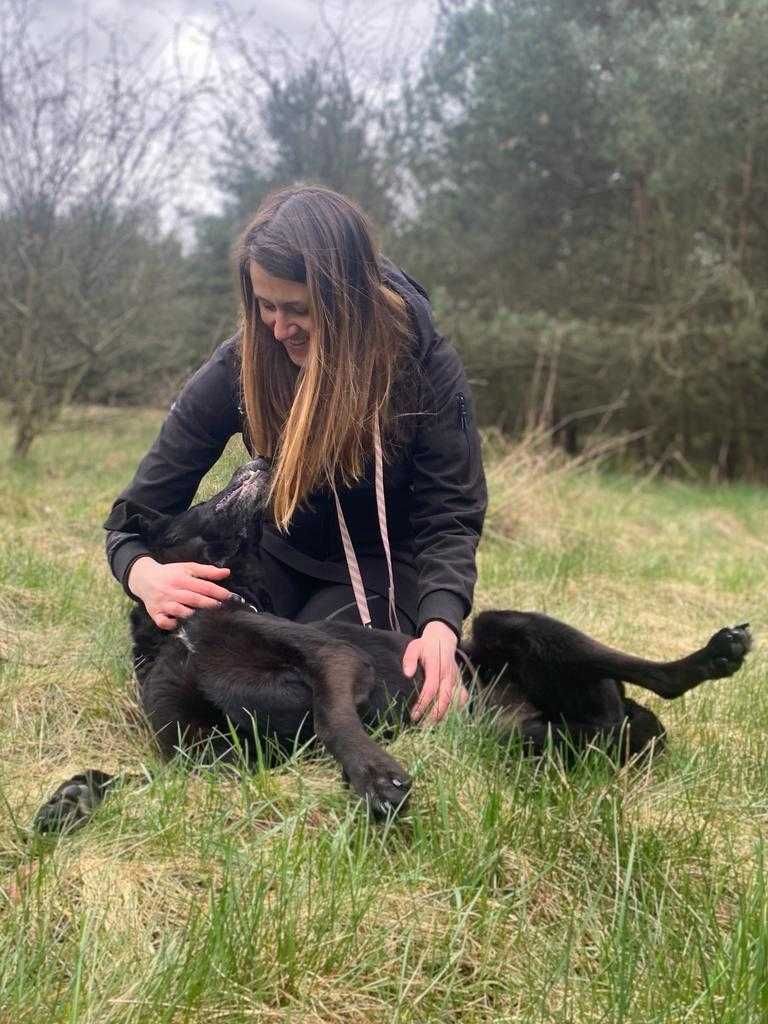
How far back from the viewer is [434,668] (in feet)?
7.63

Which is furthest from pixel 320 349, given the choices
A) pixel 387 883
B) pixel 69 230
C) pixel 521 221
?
pixel 521 221

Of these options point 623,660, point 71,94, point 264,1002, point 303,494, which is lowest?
point 264,1002

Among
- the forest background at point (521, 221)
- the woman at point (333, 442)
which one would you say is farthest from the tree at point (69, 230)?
the woman at point (333, 442)

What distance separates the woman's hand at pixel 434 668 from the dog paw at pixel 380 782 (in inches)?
14.9

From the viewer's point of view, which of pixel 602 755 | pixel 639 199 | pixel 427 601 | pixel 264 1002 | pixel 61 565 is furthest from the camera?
pixel 639 199

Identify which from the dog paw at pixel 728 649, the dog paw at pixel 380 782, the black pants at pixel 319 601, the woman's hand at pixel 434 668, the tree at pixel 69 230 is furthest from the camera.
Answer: the tree at pixel 69 230

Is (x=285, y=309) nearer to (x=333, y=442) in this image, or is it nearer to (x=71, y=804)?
(x=333, y=442)

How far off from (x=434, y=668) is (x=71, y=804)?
0.83 meters

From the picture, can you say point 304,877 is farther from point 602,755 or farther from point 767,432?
point 767,432

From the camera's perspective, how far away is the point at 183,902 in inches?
66.4

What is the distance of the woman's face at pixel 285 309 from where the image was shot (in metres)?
2.52

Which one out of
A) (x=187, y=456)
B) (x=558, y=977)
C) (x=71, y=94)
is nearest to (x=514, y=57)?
(x=71, y=94)

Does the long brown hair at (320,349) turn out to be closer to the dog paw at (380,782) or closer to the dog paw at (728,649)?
the dog paw at (380,782)

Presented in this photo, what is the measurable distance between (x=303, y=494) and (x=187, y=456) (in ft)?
1.39
